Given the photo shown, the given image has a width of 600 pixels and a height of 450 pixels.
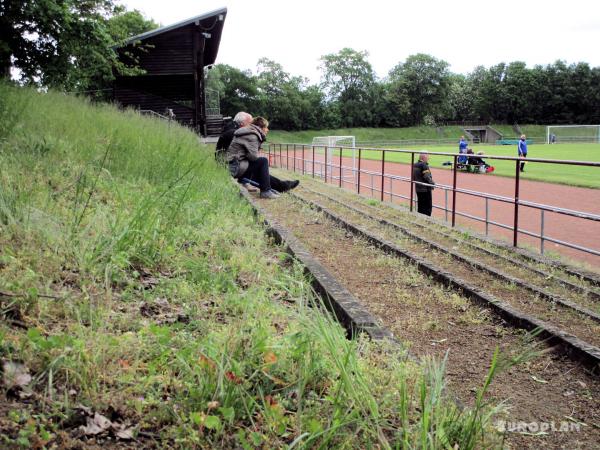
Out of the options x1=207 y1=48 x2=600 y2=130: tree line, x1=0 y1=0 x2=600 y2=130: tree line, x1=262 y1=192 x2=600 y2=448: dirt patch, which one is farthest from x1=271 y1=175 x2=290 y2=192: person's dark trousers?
x1=207 y1=48 x2=600 y2=130: tree line

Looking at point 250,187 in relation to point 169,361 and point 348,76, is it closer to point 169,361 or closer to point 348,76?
point 169,361

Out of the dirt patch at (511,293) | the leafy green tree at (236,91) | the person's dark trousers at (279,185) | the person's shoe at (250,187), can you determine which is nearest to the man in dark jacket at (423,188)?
the person's dark trousers at (279,185)

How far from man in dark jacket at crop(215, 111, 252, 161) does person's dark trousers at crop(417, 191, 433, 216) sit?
394 centimetres

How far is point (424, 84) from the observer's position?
105688 millimetres

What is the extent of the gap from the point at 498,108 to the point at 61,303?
109 metres

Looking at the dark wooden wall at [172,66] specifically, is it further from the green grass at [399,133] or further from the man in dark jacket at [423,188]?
the green grass at [399,133]

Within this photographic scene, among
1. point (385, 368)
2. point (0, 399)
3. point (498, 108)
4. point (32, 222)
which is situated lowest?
point (385, 368)

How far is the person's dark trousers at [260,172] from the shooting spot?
10312 mm

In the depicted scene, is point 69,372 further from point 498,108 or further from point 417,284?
point 498,108

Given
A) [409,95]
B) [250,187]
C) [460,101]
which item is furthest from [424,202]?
[460,101]

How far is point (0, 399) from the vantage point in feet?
6.20

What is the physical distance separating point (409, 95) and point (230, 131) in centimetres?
9610

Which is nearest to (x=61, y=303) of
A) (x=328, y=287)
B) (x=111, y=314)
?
(x=111, y=314)

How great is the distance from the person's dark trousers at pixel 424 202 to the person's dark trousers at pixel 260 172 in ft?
11.7
